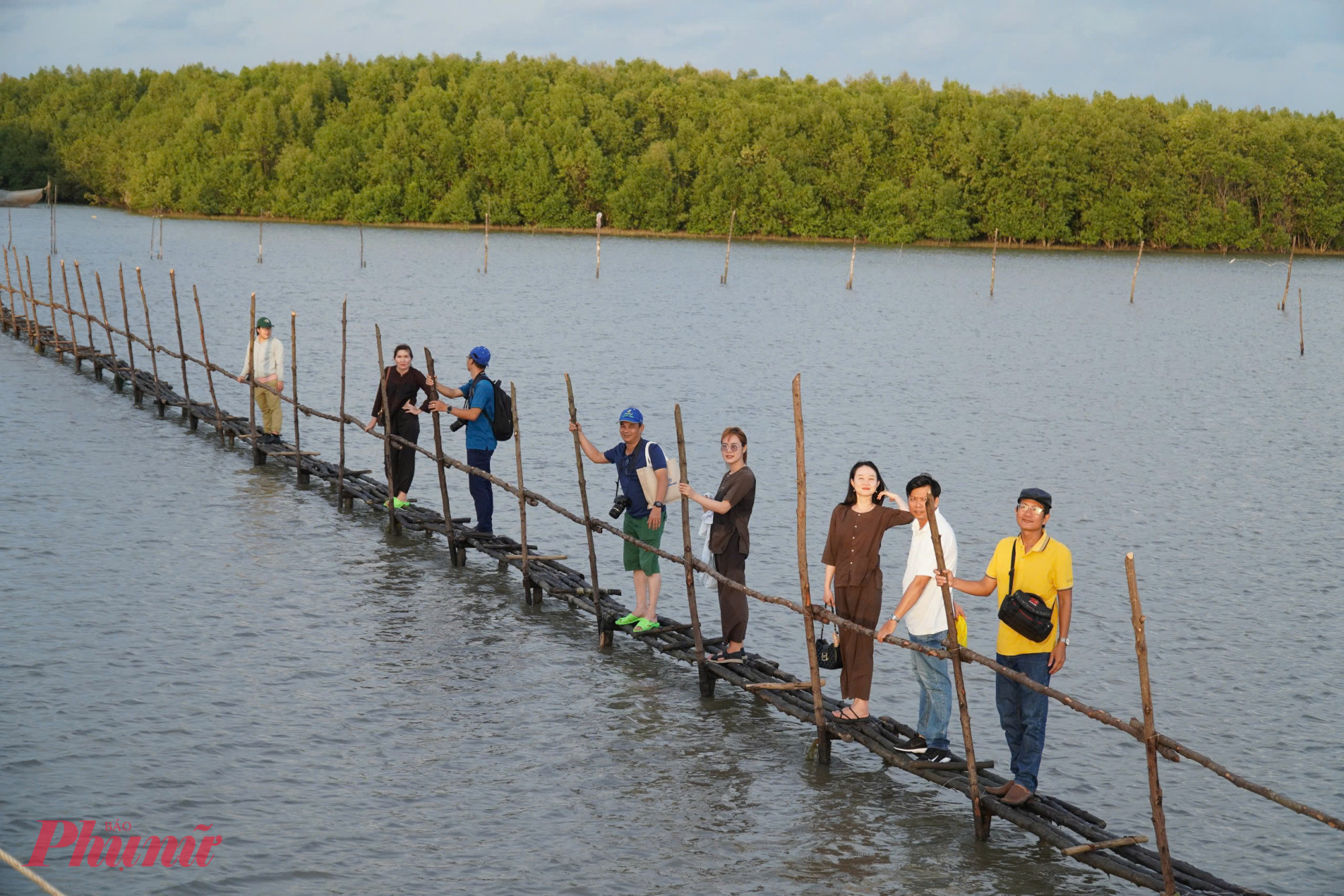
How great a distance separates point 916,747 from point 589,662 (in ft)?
13.9

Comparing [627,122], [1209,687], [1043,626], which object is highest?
[627,122]

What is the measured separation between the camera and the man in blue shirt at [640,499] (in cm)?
A: 1277

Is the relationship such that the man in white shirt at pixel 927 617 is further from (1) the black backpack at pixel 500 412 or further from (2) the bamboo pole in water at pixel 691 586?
(1) the black backpack at pixel 500 412

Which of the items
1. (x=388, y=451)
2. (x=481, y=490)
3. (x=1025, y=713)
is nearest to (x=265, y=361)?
(x=388, y=451)

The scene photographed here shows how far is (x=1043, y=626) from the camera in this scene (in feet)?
30.6

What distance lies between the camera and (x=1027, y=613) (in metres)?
9.30

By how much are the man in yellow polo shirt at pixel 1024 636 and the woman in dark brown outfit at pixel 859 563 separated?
0.81 meters

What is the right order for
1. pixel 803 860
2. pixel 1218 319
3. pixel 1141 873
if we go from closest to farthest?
pixel 1141 873 → pixel 803 860 → pixel 1218 319

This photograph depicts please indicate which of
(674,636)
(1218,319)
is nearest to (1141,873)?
(674,636)

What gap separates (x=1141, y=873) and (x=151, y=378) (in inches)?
1009

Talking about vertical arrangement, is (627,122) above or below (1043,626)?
above

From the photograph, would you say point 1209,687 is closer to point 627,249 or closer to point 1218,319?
point 1218,319

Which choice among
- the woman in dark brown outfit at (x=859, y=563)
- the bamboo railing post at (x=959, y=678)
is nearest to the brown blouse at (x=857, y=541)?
the woman in dark brown outfit at (x=859, y=563)

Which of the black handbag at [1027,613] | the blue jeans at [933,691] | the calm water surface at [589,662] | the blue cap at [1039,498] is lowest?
the calm water surface at [589,662]
